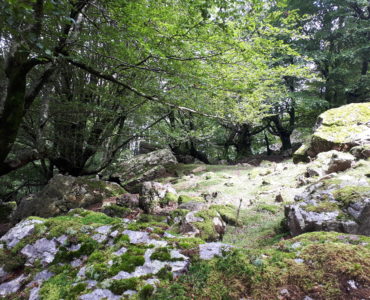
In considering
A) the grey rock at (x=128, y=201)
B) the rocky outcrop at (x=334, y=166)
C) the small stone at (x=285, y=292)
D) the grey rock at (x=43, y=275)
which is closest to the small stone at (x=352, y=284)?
the small stone at (x=285, y=292)

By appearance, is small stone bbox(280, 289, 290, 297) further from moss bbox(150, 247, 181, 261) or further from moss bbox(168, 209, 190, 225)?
moss bbox(168, 209, 190, 225)

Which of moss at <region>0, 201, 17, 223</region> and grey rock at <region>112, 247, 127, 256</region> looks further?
moss at <region>0, 201, 17, 223</region>

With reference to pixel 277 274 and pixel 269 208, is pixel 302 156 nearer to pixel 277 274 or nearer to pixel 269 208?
pixel 269 208

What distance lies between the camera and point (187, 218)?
6.53 m

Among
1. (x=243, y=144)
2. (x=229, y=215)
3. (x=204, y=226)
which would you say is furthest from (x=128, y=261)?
(x=243, y=144)

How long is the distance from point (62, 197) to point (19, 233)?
599cm

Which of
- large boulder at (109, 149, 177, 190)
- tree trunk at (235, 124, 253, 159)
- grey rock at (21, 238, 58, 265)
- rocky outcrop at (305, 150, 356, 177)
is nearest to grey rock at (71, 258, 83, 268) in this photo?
grey rock at (21, 238, 58, 265)

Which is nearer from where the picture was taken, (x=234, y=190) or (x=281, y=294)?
(x=281, y=294)

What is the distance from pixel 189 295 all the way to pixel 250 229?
5.22m

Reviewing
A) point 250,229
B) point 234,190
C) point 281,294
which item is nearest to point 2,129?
point 281,294

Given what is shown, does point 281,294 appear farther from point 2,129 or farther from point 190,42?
point 2,129

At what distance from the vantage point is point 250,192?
36.1 ft

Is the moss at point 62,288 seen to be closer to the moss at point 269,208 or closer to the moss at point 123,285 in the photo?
the moss at point 123,285

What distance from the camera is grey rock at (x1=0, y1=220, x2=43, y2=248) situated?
3.84m
